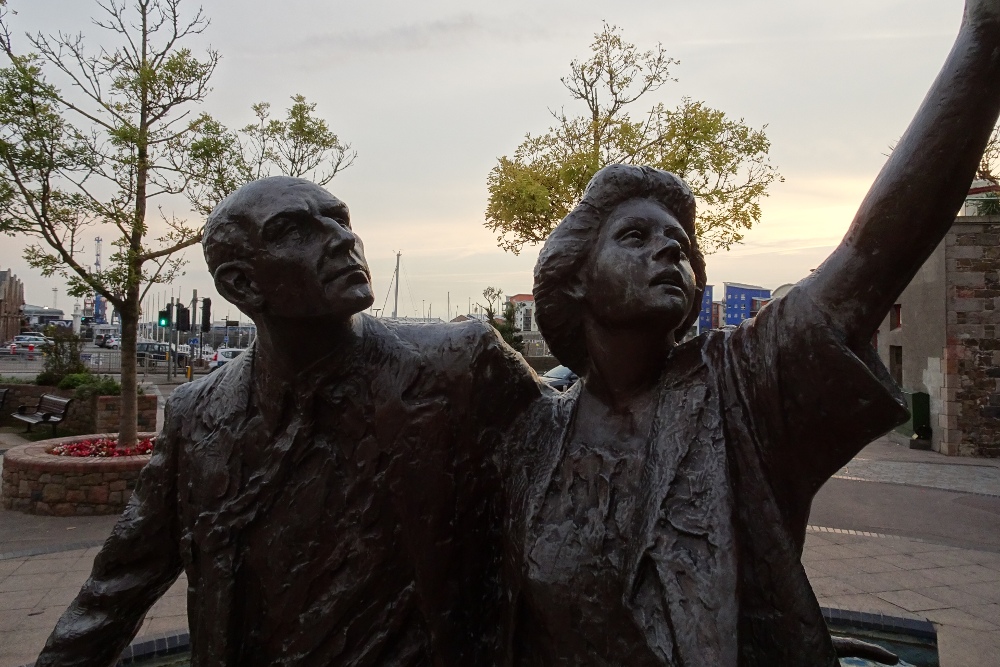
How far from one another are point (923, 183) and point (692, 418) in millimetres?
673

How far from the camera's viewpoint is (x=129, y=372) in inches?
346

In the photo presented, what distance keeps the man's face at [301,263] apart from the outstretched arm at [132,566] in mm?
579

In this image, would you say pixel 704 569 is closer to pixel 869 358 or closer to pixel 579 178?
pixel 869 358

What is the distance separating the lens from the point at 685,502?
5.35 feet

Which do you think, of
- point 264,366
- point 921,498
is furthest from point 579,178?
point 264,366

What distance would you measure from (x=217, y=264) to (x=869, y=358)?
150 cm

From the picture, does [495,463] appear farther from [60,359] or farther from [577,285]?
[60,359]

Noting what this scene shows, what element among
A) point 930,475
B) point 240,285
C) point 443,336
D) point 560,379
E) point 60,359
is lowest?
point 930,475

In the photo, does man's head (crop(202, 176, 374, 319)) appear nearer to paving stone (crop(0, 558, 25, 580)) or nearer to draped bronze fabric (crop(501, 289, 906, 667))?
draped bronze fabric (crop(501, 289, 906, 667))

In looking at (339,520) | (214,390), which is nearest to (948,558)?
(339,520)

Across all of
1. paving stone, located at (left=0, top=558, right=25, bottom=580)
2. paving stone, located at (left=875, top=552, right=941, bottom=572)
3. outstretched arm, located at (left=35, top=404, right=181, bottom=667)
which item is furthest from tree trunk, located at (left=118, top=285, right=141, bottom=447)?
paving stone, located at (left=875, top=552, right=941, bottom=572)

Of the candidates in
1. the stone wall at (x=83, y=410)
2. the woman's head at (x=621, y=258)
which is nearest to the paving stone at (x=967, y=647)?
the woman's head at (x=621, y=258)

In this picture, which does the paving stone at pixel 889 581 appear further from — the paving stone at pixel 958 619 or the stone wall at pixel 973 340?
the stone wall at pixel 973 340

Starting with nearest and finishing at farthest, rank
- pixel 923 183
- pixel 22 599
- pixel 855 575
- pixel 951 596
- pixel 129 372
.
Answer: pixel 923 183
pixel 22 599
pixel 951 596
pixel 855 575
pixel 129 372
